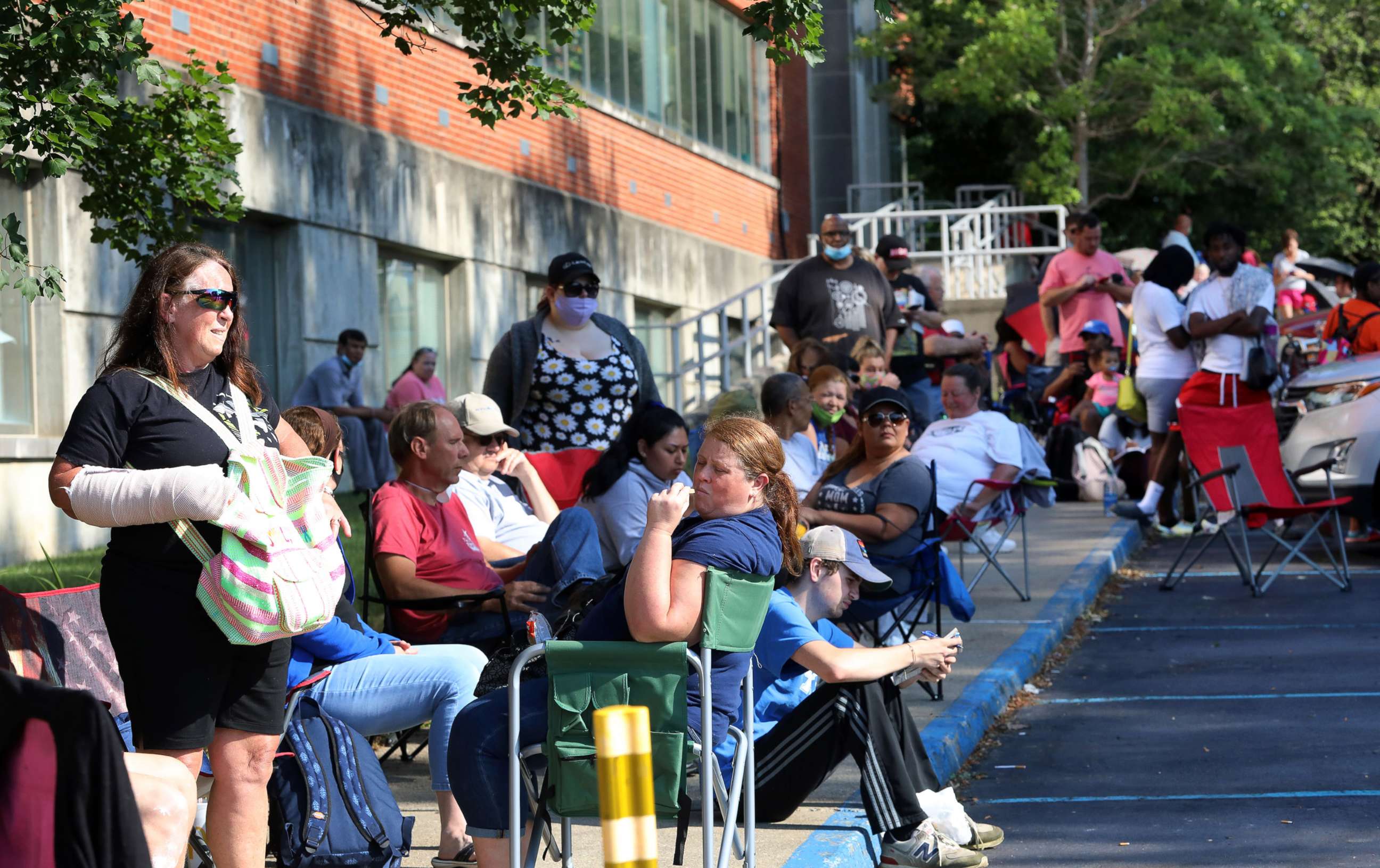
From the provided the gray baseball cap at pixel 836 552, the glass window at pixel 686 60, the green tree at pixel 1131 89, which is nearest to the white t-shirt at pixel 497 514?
the gray baseball cap at pixel 836 552

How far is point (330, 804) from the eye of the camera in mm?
4746

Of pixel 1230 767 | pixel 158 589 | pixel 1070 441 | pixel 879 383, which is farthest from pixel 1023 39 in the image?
pixel 158 589

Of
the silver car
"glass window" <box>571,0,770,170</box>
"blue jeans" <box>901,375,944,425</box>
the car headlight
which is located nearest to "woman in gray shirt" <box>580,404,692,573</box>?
"blue jeans" <box>901,375,944,425</box>

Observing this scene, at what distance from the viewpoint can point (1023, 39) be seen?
27938mm

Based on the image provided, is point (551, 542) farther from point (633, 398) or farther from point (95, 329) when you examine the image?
point (95, 329)

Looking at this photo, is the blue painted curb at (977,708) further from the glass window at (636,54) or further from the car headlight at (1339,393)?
the glass window at (636,54)

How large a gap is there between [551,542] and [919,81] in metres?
25.5

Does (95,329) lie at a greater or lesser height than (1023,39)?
lesser

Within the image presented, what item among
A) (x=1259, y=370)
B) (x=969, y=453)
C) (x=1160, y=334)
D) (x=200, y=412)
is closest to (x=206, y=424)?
(x=200, y=412)

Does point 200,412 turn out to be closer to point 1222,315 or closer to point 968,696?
point 968,696

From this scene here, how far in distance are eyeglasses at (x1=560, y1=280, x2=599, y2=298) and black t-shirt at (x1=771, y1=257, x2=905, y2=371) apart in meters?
4.25

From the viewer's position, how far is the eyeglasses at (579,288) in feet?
28.3

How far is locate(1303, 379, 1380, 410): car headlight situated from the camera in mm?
12258

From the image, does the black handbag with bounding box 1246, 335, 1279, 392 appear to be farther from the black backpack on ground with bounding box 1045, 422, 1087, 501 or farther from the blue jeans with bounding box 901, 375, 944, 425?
the black backpack on ground with bounding box 1045, 422, 1087, 501
